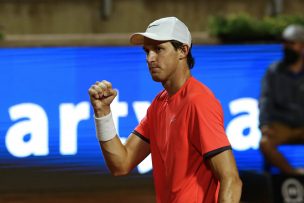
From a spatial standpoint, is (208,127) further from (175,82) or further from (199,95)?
(175,82)

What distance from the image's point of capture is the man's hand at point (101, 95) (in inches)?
155

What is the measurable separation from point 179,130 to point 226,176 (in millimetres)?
322

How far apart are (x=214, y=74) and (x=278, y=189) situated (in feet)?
3.94

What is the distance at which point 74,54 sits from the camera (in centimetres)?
768

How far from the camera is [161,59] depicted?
393 centimetres

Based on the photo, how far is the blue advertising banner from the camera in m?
7.61

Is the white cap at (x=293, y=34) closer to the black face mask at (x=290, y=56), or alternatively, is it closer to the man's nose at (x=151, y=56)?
the black face mask at (x=290, y=56)

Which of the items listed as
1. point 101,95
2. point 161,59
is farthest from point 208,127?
point 101,95

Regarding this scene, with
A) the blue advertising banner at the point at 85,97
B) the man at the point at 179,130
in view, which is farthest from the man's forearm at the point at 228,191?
the blue advertising banner at the point at 85,97

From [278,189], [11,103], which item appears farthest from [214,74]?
[11,103]

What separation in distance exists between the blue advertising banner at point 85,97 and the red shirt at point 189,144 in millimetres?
3676

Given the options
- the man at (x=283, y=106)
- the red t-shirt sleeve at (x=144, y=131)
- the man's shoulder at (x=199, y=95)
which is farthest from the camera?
the man at (x=283, y=106)

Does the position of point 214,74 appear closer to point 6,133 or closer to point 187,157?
point 6,133

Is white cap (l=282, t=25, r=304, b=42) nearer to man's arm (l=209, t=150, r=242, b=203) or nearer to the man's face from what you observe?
the man's face
